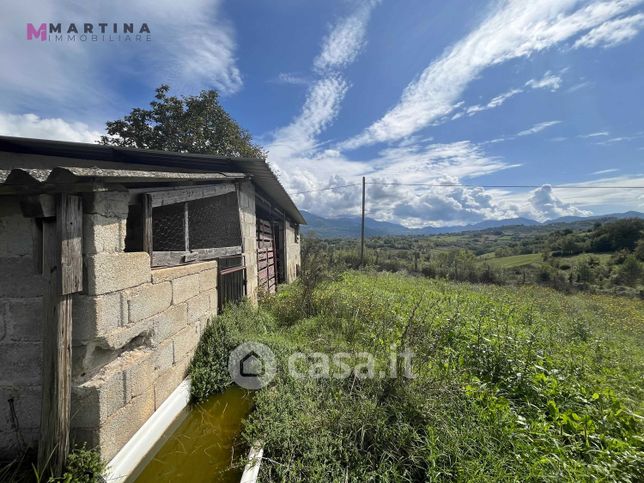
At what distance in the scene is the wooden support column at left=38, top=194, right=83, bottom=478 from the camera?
2.18 metres

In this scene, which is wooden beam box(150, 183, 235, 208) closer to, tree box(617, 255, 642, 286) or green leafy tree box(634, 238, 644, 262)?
tree box(617, 255, 642, 286)

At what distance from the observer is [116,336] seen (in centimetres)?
264

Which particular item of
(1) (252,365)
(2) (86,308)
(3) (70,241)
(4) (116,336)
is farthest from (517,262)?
(3) (70,241)

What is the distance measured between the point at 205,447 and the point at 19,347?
2.00 metres

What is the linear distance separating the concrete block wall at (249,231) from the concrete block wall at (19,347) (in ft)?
11.9

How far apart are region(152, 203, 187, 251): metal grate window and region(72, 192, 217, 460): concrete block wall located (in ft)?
2.48

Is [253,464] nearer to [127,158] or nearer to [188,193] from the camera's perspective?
[188,193]

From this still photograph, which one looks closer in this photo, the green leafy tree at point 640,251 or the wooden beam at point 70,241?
the wooden beam at point 70,241

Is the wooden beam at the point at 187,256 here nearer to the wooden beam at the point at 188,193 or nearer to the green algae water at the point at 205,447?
the wooden beam at the point at 188,193

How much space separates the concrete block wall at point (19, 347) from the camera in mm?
2383

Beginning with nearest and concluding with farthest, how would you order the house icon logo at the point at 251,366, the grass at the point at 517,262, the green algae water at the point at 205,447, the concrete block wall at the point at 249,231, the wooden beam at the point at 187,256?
the green algae water at the point at 205,447 → the wooden beam at the point at 187,256 → the house icon logo at the point at 251,366 → the concrete block wall at the point at 249,231 → the grass at the point at 517,262

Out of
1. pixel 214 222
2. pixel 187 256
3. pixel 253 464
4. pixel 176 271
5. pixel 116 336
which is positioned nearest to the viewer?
pixel 253 464

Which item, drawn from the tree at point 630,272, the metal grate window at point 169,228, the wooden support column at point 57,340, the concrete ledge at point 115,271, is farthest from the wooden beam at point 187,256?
the tree at point 630,272

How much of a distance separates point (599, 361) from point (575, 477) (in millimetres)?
3551
